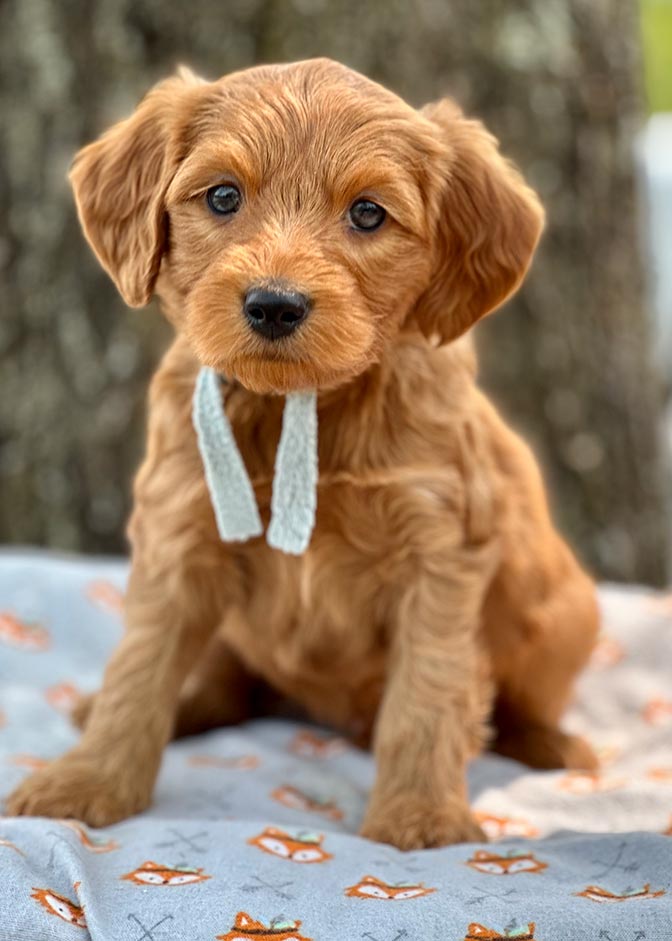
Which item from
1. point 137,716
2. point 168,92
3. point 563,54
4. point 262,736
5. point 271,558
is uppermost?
point 563,54

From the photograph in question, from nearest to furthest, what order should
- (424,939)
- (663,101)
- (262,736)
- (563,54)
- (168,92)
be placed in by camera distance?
(424,939)
(168,92)
(262,736)
(563,54)
(663,101)

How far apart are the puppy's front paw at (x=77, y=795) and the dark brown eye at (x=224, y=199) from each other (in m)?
1.25

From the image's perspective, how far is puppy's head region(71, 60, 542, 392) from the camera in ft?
8.08

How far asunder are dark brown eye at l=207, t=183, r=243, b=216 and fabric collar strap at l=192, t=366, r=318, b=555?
0.36 meters

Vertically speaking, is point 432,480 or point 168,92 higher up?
point 168,92

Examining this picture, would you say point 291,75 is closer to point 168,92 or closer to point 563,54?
point 168,92

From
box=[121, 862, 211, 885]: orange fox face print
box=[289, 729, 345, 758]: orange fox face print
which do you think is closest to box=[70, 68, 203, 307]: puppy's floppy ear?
box=[121, 862, 211, 885]: orange fox face print

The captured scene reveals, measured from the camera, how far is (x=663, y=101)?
10789 millimetres

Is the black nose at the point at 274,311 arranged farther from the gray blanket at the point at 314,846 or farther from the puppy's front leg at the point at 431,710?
the gray blanket at the point at 314,846

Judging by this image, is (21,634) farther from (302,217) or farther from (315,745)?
(302,217)

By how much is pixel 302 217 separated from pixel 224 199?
18cm

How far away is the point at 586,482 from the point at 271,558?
7.42 feet

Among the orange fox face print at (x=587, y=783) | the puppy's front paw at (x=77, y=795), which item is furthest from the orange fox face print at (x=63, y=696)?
the orange fox face print at (x=587, y=783)

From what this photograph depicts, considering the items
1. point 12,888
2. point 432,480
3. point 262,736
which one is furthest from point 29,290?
point 12,888
